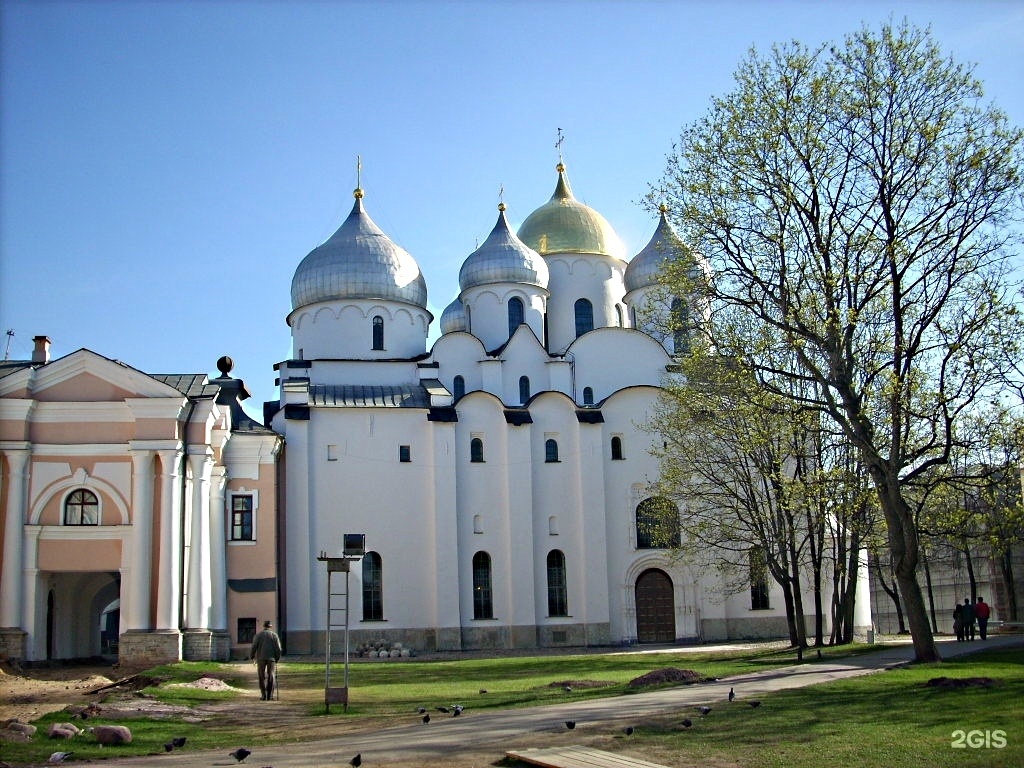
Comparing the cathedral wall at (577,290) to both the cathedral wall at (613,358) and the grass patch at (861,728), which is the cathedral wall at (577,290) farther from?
the grass patch at (861,728)

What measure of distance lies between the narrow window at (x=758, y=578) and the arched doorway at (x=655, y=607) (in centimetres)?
285

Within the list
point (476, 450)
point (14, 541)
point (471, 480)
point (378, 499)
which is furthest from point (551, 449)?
point (14, 541)

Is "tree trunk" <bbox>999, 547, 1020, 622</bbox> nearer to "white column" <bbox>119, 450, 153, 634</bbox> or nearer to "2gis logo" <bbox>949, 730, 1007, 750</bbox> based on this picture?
"white column" <bbox>119, 450, 153, 634</bbox>

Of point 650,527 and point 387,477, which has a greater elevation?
point 387,477

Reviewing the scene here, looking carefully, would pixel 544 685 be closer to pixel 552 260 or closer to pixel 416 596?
pixel 416 596

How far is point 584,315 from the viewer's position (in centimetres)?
4375

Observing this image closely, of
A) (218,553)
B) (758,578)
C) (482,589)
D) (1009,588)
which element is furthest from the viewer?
(1009,588)

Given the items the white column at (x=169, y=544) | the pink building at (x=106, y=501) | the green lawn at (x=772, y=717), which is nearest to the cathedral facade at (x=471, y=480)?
the pink building at (x=106, y=501)

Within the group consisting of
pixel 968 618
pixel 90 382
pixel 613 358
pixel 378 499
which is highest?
pixel 613 358

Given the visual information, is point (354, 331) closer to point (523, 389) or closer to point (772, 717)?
point (523, 389)

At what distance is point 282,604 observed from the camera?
113ft

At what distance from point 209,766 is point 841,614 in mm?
22363

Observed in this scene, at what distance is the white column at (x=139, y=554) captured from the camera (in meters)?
25.8

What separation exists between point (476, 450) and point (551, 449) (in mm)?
2681
